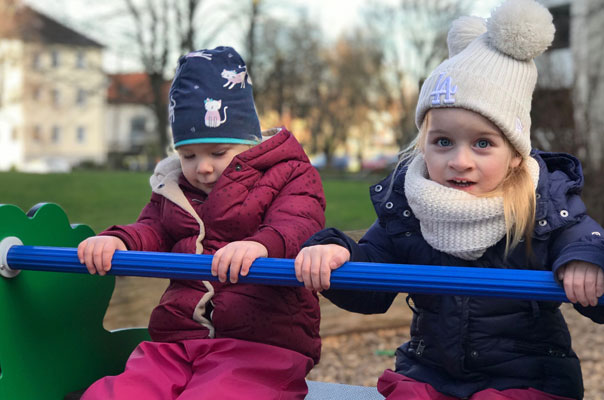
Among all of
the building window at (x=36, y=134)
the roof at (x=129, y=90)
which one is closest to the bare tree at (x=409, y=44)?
the roof at (x=129, y=90)

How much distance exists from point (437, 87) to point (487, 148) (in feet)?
0.71

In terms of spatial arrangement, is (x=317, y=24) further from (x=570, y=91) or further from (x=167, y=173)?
(x=167, y=173)

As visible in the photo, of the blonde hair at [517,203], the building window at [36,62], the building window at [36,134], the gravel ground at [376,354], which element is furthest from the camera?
the building window at [36,134]

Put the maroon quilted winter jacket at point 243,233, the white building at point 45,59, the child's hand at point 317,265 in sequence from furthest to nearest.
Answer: the white building at point 45,59
the maroon quilted winter jacket at point 243,233
the child's hand at point 317,265

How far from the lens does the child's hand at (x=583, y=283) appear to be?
1.59 metres

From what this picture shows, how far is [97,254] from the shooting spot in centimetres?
202

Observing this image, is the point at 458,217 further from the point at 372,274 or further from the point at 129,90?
the point at 129,90

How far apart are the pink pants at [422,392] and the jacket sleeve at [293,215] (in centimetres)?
46

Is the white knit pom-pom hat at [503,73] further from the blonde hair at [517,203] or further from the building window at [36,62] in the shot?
the building window at [36,62]

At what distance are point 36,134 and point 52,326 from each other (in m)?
50.2

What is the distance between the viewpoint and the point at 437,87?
197 cm

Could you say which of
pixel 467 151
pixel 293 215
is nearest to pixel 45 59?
pixel 293 215

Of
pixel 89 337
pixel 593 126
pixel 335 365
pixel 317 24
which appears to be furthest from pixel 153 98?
pixel 89 337

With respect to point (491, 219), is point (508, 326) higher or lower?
lower
